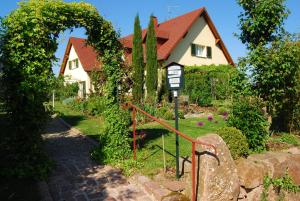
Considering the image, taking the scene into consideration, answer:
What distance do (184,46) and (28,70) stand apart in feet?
71.2

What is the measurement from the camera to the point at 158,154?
8305 millimetres

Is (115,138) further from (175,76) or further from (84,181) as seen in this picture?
(175,76)

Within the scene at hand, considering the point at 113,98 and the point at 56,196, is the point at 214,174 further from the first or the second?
the point at 113,98

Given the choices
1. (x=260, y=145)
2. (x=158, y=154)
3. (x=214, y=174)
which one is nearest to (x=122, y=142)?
(x=158, y=154)

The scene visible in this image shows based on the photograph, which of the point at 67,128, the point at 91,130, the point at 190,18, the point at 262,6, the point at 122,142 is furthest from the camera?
the point at 190,18

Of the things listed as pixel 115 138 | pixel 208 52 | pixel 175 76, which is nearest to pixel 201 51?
pixel 208 52

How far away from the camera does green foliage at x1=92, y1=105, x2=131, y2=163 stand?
809 centimetres

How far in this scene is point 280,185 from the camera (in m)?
7.07

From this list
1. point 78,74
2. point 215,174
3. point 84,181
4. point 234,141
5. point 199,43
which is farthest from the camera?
point 78,74

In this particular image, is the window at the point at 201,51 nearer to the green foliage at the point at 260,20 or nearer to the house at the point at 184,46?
the house at the point at 184,46

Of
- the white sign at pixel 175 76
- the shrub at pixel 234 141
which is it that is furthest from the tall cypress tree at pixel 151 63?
the white sign at pixel 175 76

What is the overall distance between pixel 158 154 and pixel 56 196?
3.11 metres

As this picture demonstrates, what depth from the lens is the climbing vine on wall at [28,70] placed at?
6.55 meters

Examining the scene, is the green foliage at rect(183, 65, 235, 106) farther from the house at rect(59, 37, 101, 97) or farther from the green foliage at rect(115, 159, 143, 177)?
the green foliage at rect(115, 159, 143, 177)
